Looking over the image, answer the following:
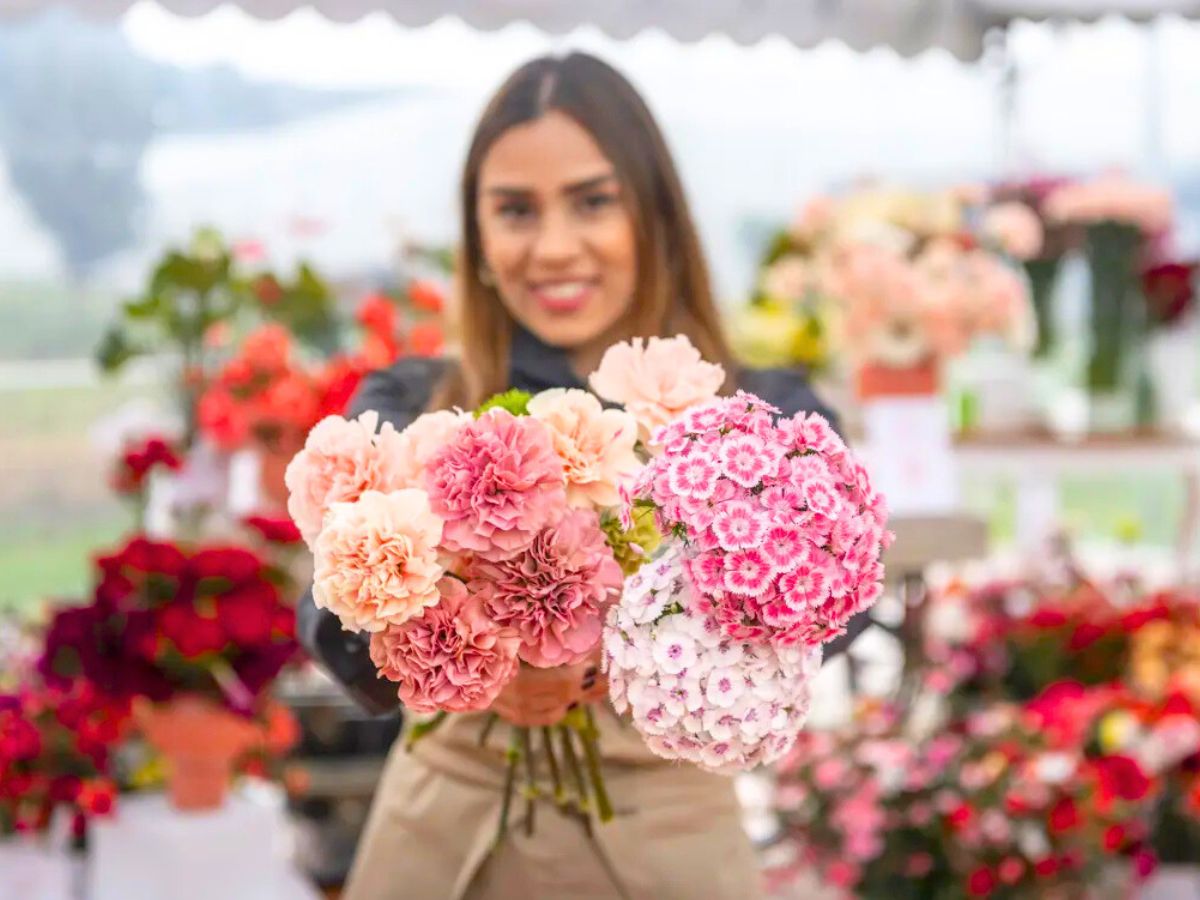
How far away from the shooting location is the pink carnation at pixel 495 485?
3.34 ft

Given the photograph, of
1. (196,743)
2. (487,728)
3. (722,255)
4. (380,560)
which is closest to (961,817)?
(196,743)

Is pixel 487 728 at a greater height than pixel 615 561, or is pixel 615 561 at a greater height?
pixel 615 561

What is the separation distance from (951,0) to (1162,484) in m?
3.33

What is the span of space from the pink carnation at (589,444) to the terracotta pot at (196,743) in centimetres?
130

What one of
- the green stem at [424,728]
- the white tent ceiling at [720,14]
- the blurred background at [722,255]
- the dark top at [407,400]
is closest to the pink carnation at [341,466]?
the dark top at [407,400]

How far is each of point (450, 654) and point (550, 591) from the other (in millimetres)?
74

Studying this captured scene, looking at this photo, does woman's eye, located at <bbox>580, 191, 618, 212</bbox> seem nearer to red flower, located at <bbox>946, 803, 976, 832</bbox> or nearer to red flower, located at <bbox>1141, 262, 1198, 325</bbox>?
red flower, located at <bbox>946, 803, 976, 832</bbox>

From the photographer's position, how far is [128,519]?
5.17 m

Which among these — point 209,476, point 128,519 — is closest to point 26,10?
point 209,476

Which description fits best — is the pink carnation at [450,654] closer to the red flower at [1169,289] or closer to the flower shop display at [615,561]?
the flower shop display at [615,561]

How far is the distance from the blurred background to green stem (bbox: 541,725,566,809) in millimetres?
594

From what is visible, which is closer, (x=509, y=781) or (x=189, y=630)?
(x=509, y=781)

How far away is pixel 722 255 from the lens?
5035 millimetres

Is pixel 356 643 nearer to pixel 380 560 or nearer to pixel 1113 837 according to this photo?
pixel 380 560
